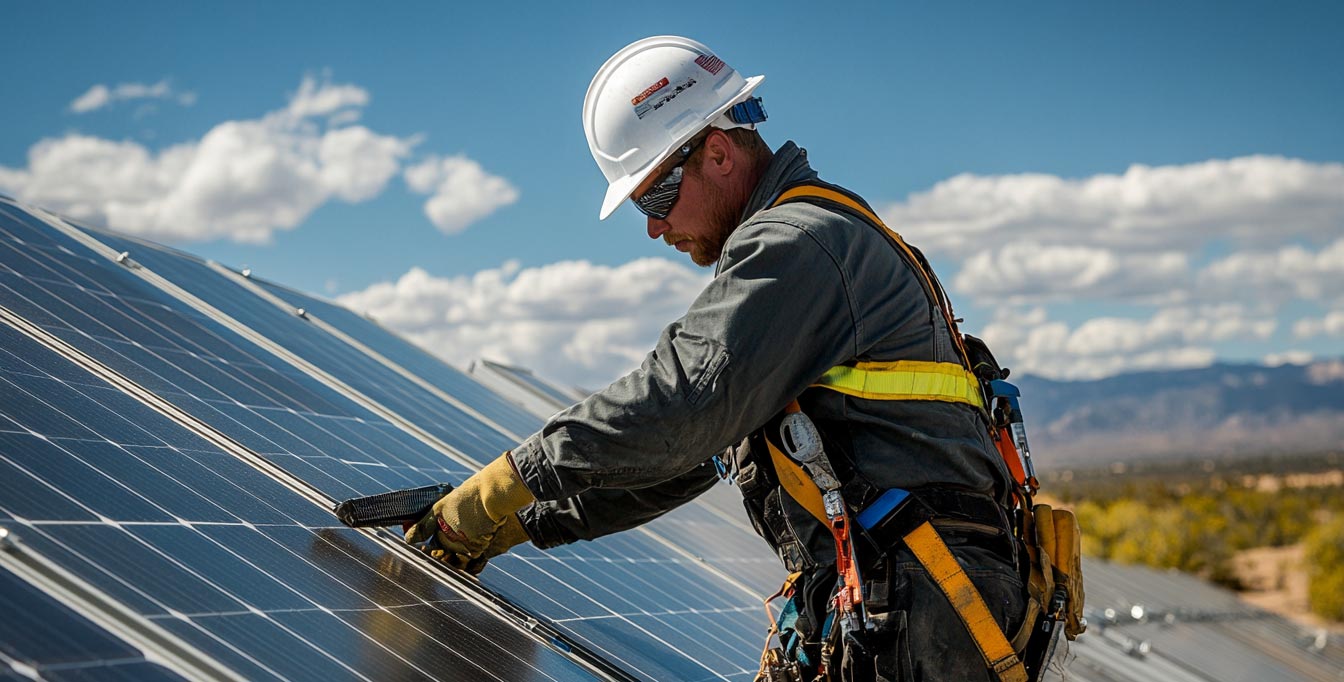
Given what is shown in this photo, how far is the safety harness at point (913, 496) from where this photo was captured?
4324 mm

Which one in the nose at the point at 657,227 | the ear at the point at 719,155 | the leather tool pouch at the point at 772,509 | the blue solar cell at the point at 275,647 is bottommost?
the blue solar cell at the point at 275,647

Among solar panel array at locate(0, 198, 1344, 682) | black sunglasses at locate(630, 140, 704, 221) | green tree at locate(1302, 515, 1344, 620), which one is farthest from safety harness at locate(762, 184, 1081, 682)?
green tree at locate(1302, 515, 1344, 620)

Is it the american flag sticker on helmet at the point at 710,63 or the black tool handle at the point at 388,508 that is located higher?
the american flag sticker on helmet at the point at 710,63

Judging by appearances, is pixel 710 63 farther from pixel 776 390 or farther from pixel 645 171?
pixel 776 390

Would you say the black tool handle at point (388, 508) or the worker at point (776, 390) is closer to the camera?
the worker at point (776, 390)

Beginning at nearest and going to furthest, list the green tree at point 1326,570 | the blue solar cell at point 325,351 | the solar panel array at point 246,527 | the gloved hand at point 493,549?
1. the solar panel array at point 246,527
2. the gloved hand at point 493,549
3. the blue solar cell at point 325,351
4. the green tree at point 1326,570

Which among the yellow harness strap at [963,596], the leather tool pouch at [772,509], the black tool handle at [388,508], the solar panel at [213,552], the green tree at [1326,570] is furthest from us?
the green tree at [1326,570]

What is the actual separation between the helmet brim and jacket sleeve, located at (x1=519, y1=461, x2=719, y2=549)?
47.2 inches

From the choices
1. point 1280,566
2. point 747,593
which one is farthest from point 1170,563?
point 747,593

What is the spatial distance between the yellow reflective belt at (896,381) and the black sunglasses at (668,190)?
0.99 m

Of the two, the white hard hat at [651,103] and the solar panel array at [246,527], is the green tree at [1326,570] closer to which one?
the solar panel array at [246,527]

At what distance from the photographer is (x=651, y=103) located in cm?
496

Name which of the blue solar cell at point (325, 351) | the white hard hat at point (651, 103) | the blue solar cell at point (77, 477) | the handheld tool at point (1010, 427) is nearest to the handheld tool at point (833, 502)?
the handheld tool at point (1010, 427)

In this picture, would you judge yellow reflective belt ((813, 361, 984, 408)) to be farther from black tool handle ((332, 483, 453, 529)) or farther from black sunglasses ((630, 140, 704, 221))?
black tool handle ((332, 483, 453, 529))
